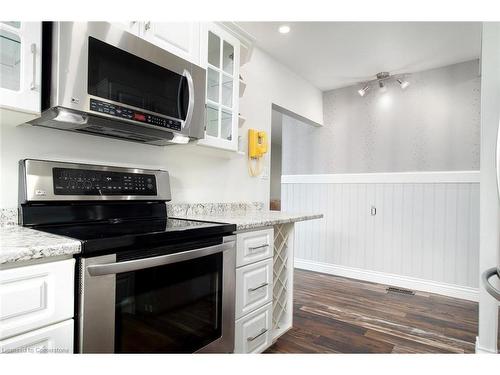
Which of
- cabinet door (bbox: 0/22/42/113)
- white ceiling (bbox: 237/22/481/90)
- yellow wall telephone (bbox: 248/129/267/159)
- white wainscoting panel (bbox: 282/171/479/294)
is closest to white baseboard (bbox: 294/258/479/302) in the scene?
white wainscoting panel (bbox: 282/171/479/294)

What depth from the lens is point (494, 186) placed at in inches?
70.6

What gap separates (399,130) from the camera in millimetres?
3406

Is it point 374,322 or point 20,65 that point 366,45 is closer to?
point 374,322

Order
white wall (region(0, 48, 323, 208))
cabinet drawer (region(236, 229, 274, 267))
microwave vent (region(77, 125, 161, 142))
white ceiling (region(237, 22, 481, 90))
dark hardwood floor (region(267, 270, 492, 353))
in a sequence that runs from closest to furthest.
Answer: white wall (region(0, 48, 323, 208)) → microwave vent (region(77, 125, 161, 142)) → cabinet drawer (region(236, 229, 274, 267)) → dark hardwood floor (region(267, 270, 492, 353)) → white ceiling (region(237, 22, 481, 90))

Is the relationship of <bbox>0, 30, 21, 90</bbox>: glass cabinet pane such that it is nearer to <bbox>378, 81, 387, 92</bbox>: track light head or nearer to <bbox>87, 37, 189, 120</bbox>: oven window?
<bbox>87, 37, 189, 120</bbox>: oven window

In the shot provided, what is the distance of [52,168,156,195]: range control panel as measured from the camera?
1.36 m

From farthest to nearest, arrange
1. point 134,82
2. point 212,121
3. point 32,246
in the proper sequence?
point 212,121 → point 134,82 → point 32,246

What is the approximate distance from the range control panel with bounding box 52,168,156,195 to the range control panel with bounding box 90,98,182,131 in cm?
36

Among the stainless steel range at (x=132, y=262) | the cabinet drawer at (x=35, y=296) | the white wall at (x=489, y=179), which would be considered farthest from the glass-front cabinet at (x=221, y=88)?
the white wall at (x=489, y=179)

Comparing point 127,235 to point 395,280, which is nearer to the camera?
point 127,235

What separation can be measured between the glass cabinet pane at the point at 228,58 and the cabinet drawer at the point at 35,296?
1.55 m

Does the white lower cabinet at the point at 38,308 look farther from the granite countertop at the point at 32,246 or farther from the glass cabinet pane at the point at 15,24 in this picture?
the glass cabinet pane at the point at 15,24

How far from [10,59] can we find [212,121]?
1.04 metres

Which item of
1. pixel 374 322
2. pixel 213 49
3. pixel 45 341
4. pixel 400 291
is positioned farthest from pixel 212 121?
pixel 400 291
